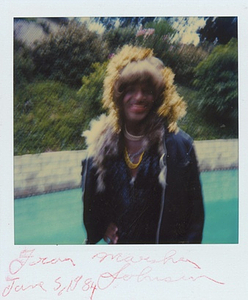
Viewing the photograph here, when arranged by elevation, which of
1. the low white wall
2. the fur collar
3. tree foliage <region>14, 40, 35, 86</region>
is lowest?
the low white wall

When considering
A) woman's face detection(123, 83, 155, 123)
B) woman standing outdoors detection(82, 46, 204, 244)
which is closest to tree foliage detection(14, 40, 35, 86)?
woman standing outdoors detection(82, 46, 204, 244)

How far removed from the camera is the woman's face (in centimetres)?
203

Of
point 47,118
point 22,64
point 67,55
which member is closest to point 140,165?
point 47,118

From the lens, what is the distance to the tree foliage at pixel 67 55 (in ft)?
6.67

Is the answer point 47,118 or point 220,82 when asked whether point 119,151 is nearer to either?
point 47,118

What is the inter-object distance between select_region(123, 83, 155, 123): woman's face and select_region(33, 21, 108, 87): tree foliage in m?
0.22

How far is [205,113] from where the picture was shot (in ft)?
6.79

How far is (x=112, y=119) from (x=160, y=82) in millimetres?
306

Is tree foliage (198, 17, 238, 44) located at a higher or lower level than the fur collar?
higher

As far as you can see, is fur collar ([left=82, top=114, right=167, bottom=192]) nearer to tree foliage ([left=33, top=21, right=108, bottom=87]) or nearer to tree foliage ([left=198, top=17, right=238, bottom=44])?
tree foliage ([left=33, top=21, right=108, bottom=87])
